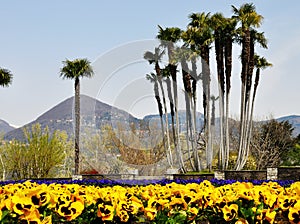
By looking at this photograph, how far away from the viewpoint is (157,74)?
3672cm

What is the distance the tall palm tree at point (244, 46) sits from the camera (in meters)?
29.6

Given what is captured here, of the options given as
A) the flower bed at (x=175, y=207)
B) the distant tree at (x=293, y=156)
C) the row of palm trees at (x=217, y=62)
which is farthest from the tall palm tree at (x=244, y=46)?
the flower bed at (x=175, y=207)

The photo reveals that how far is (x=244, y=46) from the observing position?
30.0 meters

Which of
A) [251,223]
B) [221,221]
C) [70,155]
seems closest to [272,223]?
[251,223]

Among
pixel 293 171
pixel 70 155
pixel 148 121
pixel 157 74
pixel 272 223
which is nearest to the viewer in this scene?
pixel 272 223

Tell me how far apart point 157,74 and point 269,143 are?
34.5ft

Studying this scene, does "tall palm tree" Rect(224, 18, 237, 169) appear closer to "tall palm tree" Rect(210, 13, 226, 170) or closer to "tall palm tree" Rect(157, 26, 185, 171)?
"tall palm tree" Rect(210, 13, 226, 170)

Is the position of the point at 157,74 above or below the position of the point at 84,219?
above

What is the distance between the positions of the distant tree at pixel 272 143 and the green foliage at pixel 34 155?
14434 mm

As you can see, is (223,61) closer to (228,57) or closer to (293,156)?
(228,57)

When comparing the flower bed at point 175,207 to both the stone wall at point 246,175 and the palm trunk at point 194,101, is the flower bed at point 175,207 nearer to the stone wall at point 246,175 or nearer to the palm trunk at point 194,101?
the stone wall at point 246,175

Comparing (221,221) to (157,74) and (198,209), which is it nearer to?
(198,209)

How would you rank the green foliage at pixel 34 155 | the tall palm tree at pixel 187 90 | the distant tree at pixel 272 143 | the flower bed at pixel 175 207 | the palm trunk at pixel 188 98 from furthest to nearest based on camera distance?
the distant tree at pixel 272 143 < the green foliage at pixel 34 155 < the tall palm tree at pixel 187 90 < the palm trunk at pixel 188 98 < the flower bed at pixel 175 207

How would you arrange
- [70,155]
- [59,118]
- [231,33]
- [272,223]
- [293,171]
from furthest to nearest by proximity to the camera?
[59,118]
[70,155]
[231,33]
[293,171]
[272,223]
